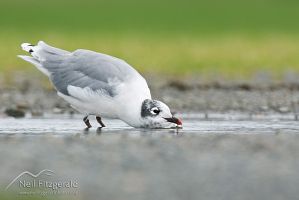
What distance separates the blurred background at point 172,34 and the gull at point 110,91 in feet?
24.2

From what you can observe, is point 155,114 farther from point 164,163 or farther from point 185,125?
point 164,163

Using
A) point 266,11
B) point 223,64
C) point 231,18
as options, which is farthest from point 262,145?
point 266,11

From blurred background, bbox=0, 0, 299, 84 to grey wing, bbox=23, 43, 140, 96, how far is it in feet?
22.6

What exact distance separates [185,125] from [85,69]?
4.71 feet

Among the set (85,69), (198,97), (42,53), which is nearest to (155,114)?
(85,69)

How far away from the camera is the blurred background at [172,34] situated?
927 inches

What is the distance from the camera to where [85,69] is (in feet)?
40.7

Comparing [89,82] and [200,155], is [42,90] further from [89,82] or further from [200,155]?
[200,155]

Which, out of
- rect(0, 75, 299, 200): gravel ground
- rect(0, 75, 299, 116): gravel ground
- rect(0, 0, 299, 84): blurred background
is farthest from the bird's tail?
rect(0, 0, 299, 84): blurred background

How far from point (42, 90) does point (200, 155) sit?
8944 mm

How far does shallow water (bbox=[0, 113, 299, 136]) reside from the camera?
11.9 metres

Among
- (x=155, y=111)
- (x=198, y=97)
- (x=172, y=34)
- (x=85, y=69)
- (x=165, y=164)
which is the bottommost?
(x=165, y=164)

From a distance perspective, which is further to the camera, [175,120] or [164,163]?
[175,120]

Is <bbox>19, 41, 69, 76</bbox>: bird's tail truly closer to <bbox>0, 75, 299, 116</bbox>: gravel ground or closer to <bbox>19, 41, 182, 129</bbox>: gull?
<bbox>19, 41, 182, 129</bbox>: gull
